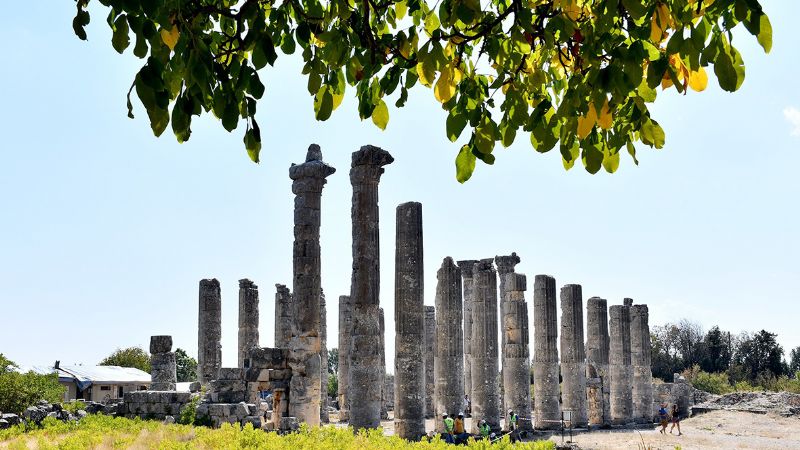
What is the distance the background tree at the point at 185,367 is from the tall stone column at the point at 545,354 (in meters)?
40.1

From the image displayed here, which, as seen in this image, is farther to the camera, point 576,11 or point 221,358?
point 221,358

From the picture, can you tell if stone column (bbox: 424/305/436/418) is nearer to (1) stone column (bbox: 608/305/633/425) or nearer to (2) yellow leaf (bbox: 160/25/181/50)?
(1) stone column (bbox: 608/305/633/425)

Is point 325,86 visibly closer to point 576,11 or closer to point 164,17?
point 164,17

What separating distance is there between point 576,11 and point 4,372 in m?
24.2

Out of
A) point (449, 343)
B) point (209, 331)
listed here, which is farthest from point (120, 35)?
point (209, 331)

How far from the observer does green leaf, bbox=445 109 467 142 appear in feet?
Result: 16.3

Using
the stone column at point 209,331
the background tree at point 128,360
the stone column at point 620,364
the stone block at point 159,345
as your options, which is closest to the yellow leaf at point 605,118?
the stone block at point 159,345

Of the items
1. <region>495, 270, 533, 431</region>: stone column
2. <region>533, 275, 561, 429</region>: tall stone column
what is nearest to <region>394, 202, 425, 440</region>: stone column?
<region>495, 270, 533, 431</region>: stone column

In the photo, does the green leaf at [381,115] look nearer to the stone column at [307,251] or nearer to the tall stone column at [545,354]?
the stone column at [307,251]

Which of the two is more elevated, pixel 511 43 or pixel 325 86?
pixel 511 43

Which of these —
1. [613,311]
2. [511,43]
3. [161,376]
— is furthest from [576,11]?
[613,311]

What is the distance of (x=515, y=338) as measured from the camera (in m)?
33.1

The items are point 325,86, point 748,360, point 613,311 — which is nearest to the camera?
point 325,86

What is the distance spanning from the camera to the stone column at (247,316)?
34531 millimetres
